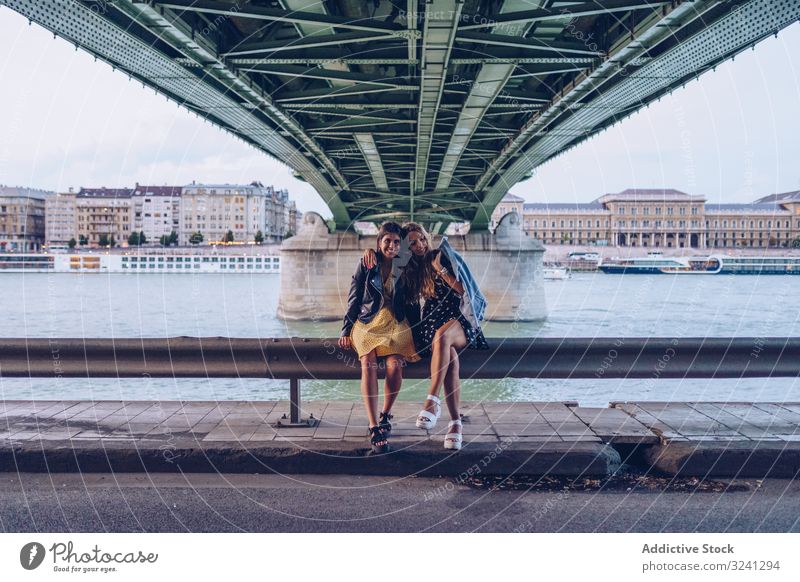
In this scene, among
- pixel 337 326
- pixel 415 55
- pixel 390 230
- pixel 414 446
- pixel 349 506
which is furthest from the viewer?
pixel 337 326

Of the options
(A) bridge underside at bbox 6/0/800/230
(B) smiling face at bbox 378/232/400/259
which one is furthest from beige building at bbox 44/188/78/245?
(B) smiling face at bbox 378/232/400/259

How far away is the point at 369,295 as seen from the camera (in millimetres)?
4930

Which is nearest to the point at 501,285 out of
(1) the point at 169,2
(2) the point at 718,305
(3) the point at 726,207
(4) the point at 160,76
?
(2) the point at 718,305

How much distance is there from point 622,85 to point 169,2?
28.7 ft

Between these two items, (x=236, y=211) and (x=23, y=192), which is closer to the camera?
(x=236, y=211)

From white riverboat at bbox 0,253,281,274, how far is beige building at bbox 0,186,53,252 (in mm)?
4272

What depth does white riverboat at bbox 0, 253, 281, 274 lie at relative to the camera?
78.6 m

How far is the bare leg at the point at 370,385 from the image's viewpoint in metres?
4.66

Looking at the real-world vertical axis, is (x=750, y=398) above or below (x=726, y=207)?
Answer: below

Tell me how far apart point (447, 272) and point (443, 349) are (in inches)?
20.2

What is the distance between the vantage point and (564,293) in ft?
208

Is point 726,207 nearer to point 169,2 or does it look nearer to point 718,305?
point 718,305

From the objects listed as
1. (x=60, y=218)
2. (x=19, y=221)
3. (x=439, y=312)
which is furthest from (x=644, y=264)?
(x=439, y=312)

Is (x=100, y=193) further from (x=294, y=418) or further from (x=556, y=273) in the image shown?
(x=294, y=418)
